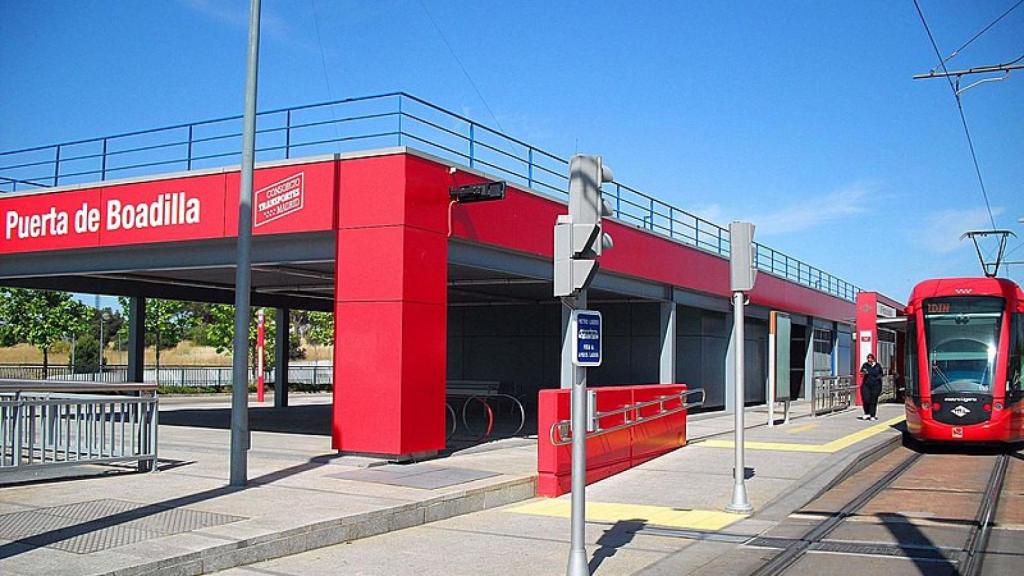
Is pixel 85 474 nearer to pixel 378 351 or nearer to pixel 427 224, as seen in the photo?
pixel 378 351

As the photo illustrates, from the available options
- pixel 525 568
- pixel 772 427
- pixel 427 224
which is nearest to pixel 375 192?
pixel 427 224

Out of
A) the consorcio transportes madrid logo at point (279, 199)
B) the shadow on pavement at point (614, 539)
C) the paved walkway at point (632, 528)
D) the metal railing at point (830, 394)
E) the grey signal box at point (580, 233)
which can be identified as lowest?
the shadow on pavement at point (614, 539)

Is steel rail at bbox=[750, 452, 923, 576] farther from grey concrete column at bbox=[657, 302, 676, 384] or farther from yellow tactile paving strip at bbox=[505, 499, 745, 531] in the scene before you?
grey concrete column at bbox=[657, 302, 676, 384]

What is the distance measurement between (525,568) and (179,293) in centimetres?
1937

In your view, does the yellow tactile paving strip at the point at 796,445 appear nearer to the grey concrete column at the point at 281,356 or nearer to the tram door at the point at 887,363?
the grey concrete column at the point at 281,356

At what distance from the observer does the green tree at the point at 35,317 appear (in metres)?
46.3

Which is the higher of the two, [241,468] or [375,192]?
[375,192]

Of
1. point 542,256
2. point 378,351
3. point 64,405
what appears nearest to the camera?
point 64,405

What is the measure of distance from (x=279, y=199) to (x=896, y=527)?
33.8ft

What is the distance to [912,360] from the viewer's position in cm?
1964

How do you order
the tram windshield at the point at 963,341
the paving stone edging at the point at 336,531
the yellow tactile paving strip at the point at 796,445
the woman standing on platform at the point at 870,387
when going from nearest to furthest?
the paving stone edging at the point at 336,531, the yellow tactile paving strip at the point at 796,445, the tram windshield at the point at 963,341, the woman standing on platform at the point at 870,387

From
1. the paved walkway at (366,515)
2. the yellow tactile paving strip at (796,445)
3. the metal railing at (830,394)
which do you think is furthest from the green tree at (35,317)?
the yellow tactile paving strip at (796,445)

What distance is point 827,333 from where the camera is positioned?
42594 mm

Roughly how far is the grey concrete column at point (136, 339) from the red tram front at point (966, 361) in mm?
18607
